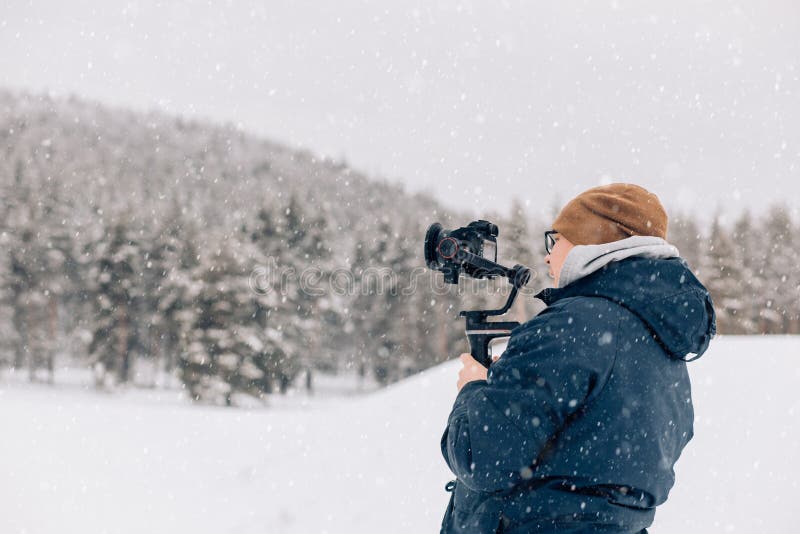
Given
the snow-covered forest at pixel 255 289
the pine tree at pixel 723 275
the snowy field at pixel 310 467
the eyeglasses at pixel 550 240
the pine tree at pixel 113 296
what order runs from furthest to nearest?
the pine tree at pixel 113 296
the pine tree at pixel 723 275
the snow-covered forest at pixel 255 289
the snowy field at pixel 310 467
the eyeglasses at pixel 550 240

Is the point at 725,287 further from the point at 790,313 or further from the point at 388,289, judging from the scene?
the point at 388,289

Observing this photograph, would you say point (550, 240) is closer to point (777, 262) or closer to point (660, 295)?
point (660, 295)

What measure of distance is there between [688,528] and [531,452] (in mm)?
4781

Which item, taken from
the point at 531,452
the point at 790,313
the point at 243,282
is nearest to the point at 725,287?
the point at 790,313

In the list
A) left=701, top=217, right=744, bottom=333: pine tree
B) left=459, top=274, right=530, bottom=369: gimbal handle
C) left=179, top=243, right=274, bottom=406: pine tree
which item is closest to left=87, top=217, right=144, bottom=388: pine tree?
left=179, top=243, right=274, bottom=406: pine tree

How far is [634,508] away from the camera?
5.62 feet

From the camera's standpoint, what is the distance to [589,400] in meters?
1.61

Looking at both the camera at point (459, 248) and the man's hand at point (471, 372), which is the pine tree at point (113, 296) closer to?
the camera at point (459, 248)

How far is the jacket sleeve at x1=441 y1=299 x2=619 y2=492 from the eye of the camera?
157cm

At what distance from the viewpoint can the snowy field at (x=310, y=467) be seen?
5.79 meters

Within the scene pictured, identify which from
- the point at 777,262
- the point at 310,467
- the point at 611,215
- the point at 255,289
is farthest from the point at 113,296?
the point at 777,262

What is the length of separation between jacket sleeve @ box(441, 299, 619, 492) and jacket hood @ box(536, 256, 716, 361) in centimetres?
8

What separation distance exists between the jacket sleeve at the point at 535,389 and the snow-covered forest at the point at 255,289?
2692cm

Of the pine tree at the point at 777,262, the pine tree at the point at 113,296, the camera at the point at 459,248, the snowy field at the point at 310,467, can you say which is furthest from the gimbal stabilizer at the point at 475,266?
the pine tree at the point at 777,262
